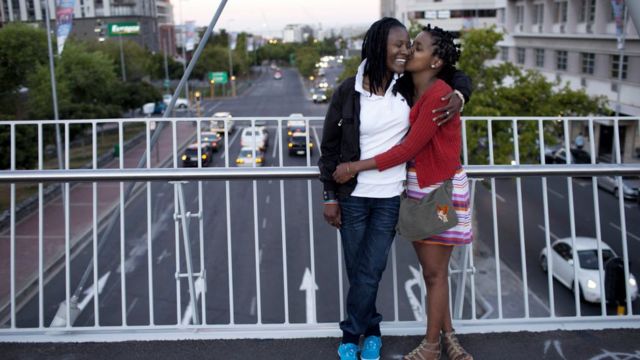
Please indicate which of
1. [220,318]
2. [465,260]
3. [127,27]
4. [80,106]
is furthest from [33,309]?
[127,27]

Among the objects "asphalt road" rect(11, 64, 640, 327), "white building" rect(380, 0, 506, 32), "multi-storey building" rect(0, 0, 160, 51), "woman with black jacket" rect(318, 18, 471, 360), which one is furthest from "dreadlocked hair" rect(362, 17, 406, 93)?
"white building" rect(380, 0, 506, 32)

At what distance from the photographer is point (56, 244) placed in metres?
19.5

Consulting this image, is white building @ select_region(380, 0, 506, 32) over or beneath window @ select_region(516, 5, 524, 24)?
over

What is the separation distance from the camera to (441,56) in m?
3.32

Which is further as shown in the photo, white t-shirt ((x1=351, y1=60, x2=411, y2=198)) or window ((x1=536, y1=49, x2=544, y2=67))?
window ((x1=536, y1=49, x2=544, y2=67))

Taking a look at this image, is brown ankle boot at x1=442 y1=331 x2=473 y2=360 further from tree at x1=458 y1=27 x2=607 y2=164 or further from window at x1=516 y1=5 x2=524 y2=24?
window at x1=516 y1=5 x2=524 y2=24

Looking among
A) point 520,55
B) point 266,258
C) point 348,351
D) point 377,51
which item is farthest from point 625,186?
point 377,51

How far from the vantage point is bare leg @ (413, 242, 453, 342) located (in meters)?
3.52

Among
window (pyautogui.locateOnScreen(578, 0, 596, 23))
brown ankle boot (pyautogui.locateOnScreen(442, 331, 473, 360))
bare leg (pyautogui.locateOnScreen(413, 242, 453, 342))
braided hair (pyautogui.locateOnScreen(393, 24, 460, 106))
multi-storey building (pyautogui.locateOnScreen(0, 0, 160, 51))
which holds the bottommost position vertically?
brown ankle boot (pyautogui.locateOnScreen(442, 331, 473, 360))

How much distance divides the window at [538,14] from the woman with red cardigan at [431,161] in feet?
122

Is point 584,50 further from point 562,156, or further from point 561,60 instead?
point 562,156

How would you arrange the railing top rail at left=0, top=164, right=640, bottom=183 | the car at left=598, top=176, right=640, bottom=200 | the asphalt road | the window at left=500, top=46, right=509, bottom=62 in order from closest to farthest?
the railing top rail at left=0, top=164, right=640, bottom=183
the asphalt road
the car at left=598, top=176, right=640, bottom=200
the window at left=500, top=46, right=509, bottom=62

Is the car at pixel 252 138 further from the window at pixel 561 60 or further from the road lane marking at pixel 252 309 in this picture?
the window at pixel 561 60

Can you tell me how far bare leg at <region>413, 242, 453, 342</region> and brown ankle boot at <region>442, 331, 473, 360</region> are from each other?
13cm
